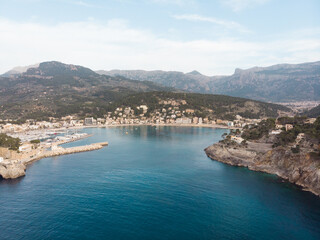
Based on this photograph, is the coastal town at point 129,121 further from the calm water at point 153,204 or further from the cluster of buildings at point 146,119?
the calm water at point 153,204

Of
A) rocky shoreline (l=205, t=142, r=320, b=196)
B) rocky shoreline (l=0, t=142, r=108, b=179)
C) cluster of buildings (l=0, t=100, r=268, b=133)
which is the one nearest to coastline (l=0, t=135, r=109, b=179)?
rocky shoreline (l=0, t=142, r=108, b=179)

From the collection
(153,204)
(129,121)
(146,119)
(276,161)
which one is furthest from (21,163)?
(146,119)

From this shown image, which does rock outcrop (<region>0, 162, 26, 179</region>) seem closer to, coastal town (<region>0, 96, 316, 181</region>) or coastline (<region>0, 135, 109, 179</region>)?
coastline (<region>0, 135, 109, 179</region>)

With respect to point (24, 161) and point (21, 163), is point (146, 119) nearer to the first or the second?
point (24, 161)

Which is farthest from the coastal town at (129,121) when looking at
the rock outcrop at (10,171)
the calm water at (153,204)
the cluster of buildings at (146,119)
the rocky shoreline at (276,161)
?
the calm water at (153,204)

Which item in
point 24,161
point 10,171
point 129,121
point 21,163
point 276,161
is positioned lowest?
point 24,161
